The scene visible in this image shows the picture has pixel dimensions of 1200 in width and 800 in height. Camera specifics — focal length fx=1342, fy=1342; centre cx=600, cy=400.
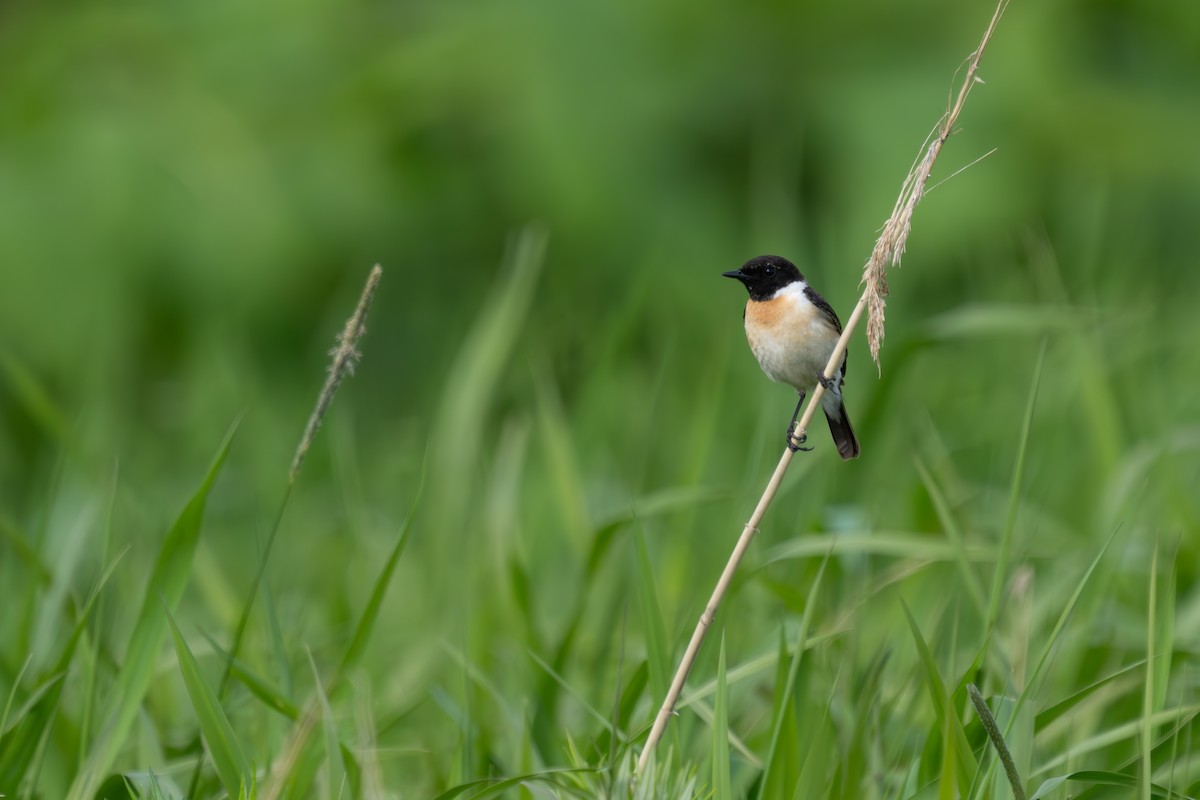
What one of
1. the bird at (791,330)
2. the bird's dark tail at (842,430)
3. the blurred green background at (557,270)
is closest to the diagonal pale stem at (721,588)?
the bird at (791,330)

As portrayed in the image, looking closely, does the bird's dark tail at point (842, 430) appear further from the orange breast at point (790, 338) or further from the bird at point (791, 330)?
the orange breast at point (790, 338)

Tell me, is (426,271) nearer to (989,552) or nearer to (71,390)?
(71,390)

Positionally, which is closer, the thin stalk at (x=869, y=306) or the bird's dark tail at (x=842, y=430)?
the thin stalk at (x=869, y=306)

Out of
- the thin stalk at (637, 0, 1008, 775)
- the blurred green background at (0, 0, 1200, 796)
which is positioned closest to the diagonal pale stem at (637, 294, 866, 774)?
→ the thin stalk at (637, 0, 1008, 775)

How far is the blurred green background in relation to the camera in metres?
3.42

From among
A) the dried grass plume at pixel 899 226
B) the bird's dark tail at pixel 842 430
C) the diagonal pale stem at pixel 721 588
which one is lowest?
the bird's dark tail at pixel 842 430

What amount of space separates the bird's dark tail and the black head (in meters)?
0.30

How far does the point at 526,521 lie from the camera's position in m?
3.88

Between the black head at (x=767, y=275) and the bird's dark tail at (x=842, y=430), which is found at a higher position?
the black head at (x=767, y=275)

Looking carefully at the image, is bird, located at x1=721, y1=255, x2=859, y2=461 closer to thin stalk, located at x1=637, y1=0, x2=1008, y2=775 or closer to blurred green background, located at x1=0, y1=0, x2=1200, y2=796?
blurred green background, located at x1=0, y1=0, x2=1200, y2=796

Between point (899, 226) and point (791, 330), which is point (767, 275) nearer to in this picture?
point (791, 330)

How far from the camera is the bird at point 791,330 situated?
281 cm

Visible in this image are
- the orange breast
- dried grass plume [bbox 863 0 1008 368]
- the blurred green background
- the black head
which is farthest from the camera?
the blurred green background

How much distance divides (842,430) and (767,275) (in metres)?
0.38
